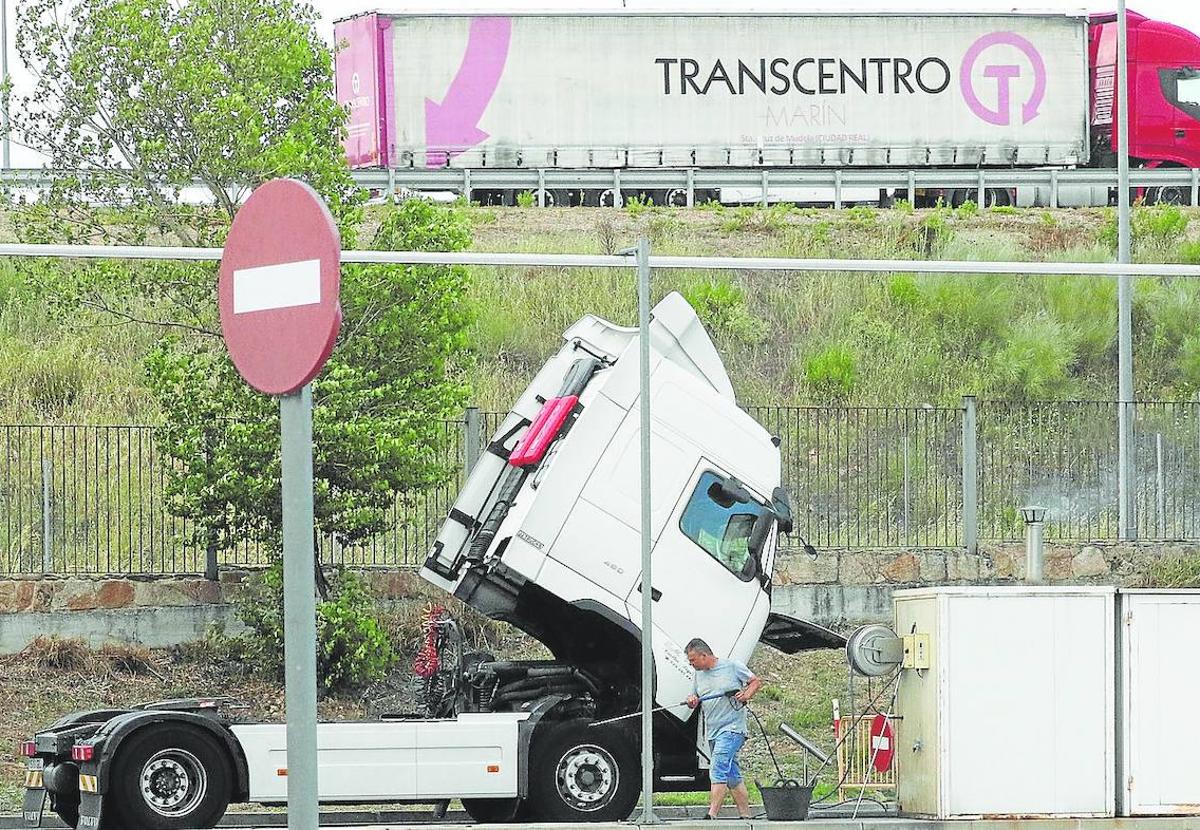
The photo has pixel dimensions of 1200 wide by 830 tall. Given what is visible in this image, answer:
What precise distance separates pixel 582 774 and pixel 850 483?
8.21 m

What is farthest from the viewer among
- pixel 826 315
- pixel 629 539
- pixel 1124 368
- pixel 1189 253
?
pixel 1189 253

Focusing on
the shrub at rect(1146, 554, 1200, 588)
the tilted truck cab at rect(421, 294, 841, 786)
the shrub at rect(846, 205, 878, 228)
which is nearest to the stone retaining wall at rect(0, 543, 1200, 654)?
the shrub at rect(1146, 554, 1200, 588)

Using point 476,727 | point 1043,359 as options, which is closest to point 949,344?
point 1043,359

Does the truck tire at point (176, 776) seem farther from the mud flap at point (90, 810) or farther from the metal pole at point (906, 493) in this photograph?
the metal pole at point (906, 493)

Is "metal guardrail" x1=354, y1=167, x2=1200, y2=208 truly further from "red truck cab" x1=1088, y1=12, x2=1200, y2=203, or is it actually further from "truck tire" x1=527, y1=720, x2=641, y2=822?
"truck tire" x1=527, y1=720, x2=641, y2=822

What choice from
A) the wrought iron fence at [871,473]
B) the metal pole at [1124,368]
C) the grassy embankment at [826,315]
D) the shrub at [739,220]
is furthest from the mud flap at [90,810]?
the shrub at [739,220]

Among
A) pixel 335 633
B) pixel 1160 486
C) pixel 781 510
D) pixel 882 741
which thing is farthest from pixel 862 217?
pixel 882 741

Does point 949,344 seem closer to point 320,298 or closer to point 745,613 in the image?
point 745,613

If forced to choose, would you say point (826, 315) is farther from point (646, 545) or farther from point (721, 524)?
point (646, 545)

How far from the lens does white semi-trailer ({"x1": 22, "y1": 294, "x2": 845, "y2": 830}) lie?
1318cm

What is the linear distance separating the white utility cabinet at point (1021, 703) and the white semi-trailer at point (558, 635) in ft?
5.01

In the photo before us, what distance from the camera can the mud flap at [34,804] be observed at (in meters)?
13.2

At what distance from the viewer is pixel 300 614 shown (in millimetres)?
4680

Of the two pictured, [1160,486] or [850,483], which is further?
[1160,486]
